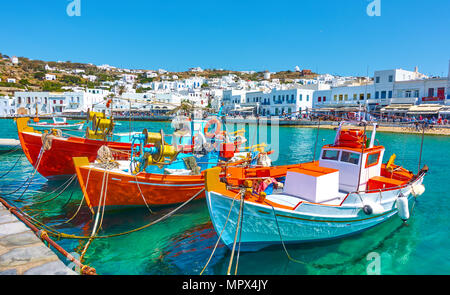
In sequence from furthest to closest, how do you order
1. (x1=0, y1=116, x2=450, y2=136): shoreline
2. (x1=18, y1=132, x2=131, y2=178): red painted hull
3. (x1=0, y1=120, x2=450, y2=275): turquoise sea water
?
(x1=0, y1=116, x2=450, y2=136): shoreline < (x1=18, y1=132, x2=131, y2=178): red painted hull < (x1=0, y1=120, x2=450, y2=275): turquoise sea water

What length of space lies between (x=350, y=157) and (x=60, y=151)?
1348 centimetres

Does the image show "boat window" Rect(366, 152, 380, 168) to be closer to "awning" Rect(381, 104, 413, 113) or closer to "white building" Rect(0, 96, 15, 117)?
"awning" Rect(381, 104, 413, 113)

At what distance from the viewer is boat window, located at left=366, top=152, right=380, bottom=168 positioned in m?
9.43

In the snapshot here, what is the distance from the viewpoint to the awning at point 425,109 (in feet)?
139

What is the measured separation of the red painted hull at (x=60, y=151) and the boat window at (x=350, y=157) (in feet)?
34.7

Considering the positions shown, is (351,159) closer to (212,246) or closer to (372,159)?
(372,159)

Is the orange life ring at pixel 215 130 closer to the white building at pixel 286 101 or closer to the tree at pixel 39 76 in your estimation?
the white building at pixel 286 101

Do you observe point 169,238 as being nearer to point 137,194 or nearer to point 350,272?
point 137,194

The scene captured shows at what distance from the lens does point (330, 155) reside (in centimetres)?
969

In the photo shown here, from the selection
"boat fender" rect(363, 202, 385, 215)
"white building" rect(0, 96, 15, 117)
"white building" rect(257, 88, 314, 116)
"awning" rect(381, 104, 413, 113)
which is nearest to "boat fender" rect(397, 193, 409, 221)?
"boat fender" rect(363, 202, 385, 215)

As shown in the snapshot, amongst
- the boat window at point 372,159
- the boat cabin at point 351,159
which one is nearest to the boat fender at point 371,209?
the boat cabin at point 351,159

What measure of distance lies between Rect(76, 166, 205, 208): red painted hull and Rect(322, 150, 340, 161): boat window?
15.6 feet

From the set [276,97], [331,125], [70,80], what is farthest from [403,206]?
[70,80]
